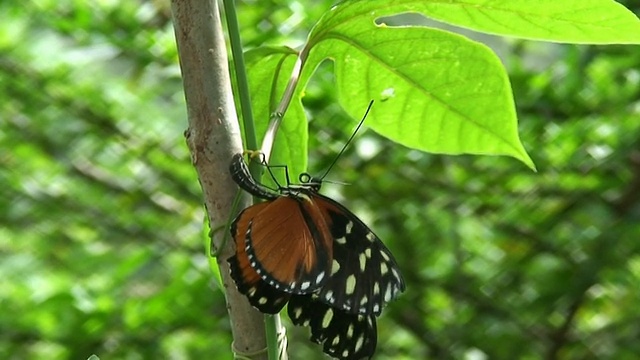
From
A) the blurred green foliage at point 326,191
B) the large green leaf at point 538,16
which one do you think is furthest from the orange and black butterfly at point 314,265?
the blurred green foliage at point 326,191

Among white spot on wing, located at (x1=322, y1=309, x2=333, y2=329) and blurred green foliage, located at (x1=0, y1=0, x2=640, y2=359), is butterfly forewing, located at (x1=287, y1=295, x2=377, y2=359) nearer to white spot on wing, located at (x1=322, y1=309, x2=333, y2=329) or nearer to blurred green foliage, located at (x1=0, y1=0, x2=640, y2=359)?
white spot on wing, located at (x1=322, y1=309, x2=333, y2=329)

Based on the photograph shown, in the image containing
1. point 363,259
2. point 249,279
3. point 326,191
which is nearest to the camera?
point 249,279

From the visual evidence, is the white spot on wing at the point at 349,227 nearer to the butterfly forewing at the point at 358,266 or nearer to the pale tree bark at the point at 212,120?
the butterfly forewing at the point at 358,266

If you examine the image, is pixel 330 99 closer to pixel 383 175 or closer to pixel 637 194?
pixel 383 175

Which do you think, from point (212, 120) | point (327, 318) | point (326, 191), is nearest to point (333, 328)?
point (327, 318)

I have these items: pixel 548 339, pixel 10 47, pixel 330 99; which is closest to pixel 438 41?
pixel 330 99

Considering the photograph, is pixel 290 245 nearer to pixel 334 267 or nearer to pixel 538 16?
pixel 334 267
